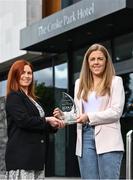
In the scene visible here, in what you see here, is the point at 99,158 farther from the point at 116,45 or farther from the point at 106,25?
the point at 116,45

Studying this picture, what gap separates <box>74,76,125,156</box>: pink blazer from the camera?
4.34 meters

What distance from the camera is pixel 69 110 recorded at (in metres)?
4.62

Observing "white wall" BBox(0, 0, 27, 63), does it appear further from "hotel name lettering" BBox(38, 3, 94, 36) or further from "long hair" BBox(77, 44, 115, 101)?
"long hair" BBox(77, 44, 115, 101)

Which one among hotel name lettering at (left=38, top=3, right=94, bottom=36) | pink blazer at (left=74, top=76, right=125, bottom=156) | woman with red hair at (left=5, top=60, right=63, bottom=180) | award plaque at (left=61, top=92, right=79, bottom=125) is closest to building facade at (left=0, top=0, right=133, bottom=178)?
hotel name lettering at (left=38, top=3, right=94, bottom=36)

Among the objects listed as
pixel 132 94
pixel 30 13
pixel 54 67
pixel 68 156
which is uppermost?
pixel 30 13

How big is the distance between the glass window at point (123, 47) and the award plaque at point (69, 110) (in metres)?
8.72

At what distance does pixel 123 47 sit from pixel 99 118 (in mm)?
9428

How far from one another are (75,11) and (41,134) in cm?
778

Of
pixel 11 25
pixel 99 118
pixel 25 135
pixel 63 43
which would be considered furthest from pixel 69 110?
pixel 11 25

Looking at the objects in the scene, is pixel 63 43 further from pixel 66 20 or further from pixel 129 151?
pixel 129 151

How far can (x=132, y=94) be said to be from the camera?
1329 cm

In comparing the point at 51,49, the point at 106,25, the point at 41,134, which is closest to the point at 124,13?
the point at 106,25

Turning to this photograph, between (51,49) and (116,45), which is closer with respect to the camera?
(116,45)

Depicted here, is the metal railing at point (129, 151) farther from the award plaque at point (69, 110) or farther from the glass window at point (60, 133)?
the glass window at point (60, 133)
